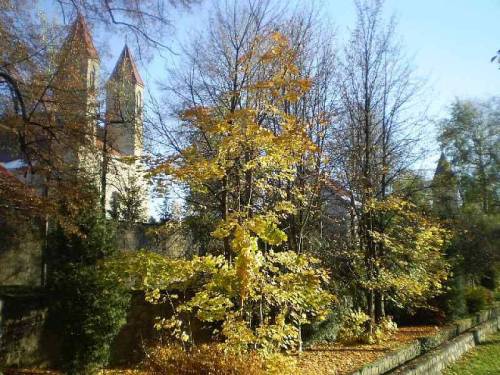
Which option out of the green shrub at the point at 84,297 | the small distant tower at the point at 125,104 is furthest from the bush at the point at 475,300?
the green shrub at the point at 84,297

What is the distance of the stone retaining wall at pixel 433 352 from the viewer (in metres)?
7.78

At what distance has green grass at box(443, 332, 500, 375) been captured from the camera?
890 cm

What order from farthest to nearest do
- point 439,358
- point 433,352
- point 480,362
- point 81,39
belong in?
point 480,362, point 433,352, point 439,358, point 81,39

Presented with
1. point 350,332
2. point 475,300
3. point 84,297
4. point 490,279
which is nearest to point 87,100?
point 84,297

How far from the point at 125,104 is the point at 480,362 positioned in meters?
11.8

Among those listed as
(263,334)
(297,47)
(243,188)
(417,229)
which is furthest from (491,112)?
(263,334)

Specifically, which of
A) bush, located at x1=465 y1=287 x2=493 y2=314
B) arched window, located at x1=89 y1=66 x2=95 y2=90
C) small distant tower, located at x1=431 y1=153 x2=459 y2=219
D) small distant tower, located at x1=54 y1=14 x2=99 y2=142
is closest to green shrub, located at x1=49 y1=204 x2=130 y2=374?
small distant tower, located at x1=54 y1=14 x2=99 y2=142

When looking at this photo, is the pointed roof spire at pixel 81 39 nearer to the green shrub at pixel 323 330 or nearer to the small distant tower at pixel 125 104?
the small distant tower at pixel 125 104

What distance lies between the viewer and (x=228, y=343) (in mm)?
6059

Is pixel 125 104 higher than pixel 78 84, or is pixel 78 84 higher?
pixel 125 104

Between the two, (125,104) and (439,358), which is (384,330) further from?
(125,104)

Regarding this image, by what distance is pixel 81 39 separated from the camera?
7.74 meters

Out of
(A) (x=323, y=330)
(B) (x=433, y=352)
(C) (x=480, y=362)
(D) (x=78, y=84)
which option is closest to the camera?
(B) (x=433, y=352)

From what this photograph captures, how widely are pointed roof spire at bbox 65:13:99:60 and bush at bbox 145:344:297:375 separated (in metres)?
5.03
